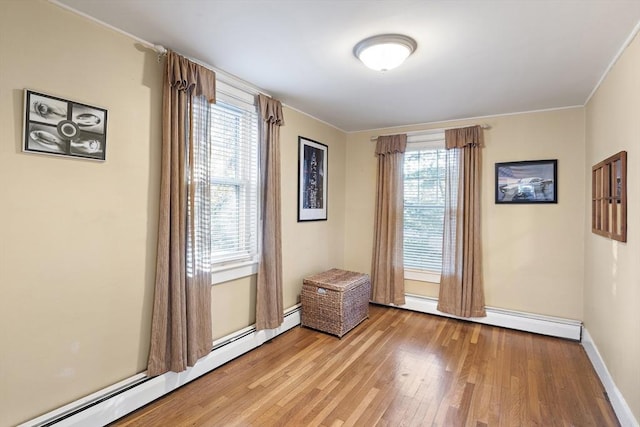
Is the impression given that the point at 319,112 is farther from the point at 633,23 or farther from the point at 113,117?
the point at 633,23

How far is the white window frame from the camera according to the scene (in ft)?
8.53

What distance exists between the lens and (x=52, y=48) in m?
1.67

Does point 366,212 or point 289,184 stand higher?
point 289,184

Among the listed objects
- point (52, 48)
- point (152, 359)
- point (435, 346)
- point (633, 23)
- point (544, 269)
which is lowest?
point (435, 346)

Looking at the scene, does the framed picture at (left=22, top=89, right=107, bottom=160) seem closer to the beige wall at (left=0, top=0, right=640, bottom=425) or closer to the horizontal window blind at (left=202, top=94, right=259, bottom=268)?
the beige wall at (left=0, top=0, right=640, bottom=425)

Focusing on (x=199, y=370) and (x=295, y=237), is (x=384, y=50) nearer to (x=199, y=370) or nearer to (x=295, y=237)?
(x=295, y=237)

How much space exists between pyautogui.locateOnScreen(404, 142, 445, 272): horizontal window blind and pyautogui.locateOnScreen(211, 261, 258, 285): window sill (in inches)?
84.2

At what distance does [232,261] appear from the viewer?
110 inches

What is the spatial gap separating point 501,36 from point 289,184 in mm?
2270

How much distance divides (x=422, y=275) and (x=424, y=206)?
89cm

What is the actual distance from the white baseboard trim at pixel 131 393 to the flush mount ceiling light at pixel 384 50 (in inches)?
97.8

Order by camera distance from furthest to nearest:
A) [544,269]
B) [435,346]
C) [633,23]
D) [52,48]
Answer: [544,269] < [435,346] < [633,23] < [52,48]

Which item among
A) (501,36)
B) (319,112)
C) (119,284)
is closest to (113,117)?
(119,284)

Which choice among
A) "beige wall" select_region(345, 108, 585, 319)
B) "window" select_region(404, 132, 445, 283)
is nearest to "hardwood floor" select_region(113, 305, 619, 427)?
"beige wall" select_region(345, 108, 585, 319)
